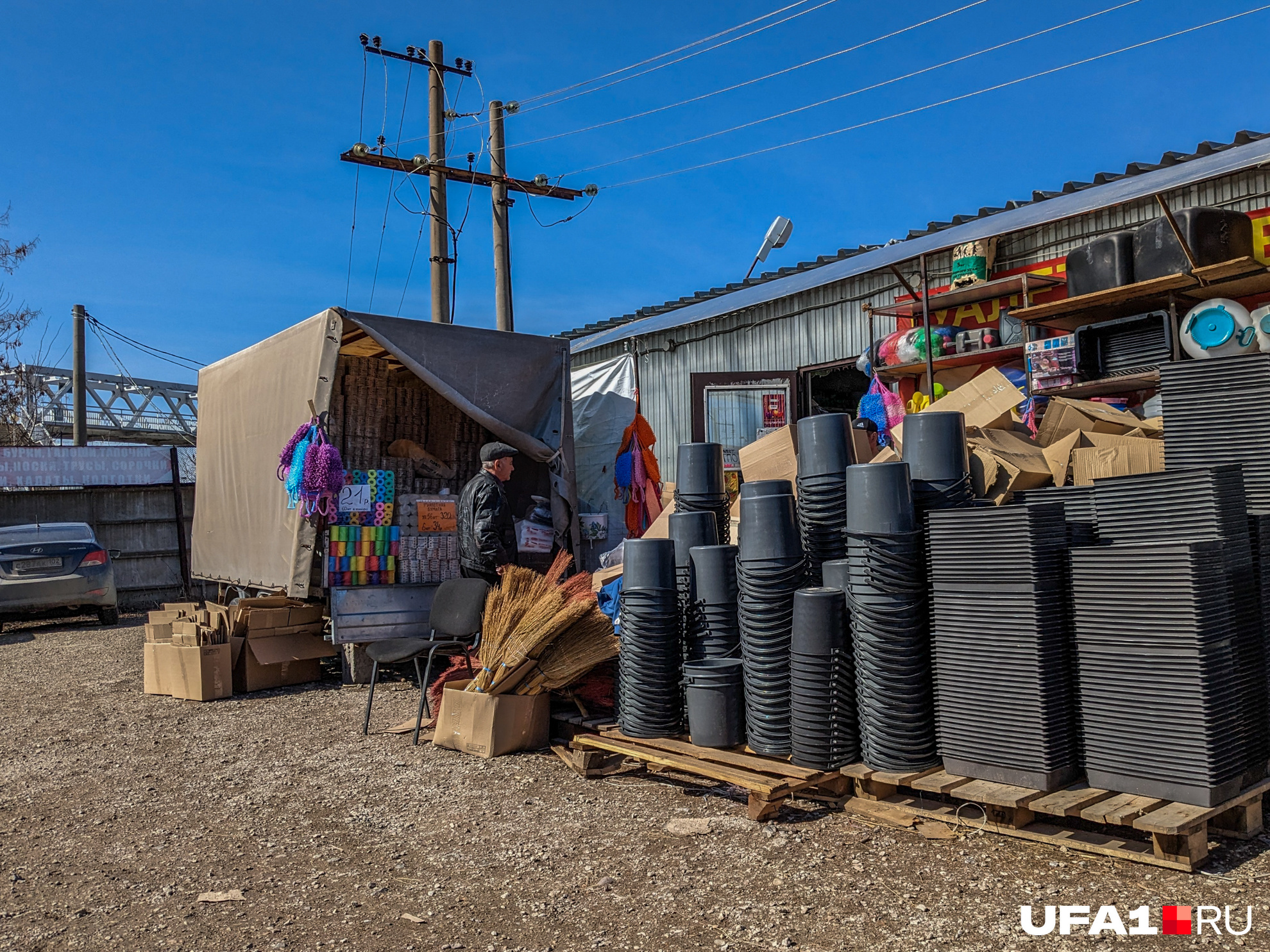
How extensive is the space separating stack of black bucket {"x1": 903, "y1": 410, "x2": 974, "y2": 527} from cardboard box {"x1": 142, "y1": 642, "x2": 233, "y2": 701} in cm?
555

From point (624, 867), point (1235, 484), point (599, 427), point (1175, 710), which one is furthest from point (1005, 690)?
point (599, 427)

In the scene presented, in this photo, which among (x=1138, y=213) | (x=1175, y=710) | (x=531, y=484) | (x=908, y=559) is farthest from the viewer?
(x=531, y=484)

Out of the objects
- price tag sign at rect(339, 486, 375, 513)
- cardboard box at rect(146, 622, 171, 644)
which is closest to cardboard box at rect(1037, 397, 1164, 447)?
price tag sign at rect(339, 486, 375, 513)

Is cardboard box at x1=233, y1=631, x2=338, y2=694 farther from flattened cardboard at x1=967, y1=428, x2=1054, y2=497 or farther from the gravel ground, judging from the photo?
flattened cardboard at x1=967, y1=428, x2=1054, y2=497

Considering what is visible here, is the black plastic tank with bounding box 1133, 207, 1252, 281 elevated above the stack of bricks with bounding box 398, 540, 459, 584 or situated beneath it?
elevated above

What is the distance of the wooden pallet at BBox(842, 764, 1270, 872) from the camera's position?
128 inches

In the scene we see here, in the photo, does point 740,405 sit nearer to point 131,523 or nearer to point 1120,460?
point 1120,460

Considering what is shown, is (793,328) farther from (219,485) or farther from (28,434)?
(28,434)

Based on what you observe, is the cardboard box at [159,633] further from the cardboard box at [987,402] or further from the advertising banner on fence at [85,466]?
the advertising banner on fence at [85,466]

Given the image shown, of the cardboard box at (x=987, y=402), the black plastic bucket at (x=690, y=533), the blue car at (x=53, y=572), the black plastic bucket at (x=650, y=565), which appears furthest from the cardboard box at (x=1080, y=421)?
the blue car at (x=53, y=572)

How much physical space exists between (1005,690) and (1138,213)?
232 inches

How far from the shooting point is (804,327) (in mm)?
11008

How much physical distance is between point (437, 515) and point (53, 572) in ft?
20.4

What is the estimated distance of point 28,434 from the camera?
21.0 metres
